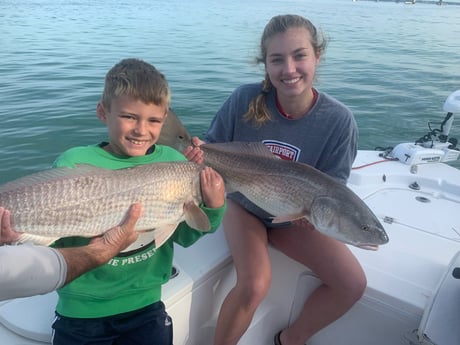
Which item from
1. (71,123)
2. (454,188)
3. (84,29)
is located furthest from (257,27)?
(454,188)

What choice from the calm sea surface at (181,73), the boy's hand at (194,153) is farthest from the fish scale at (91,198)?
the calm sea surface at (181,73)

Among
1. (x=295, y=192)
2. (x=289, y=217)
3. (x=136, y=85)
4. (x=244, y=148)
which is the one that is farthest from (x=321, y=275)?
(x=136, y=85)

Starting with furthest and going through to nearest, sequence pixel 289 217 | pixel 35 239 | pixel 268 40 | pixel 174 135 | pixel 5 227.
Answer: pixel 268 40 < pixel 174 135 < pixel 289 217 < pixel 35 239 < pixel 5 227

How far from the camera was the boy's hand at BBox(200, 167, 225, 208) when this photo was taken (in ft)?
8.24

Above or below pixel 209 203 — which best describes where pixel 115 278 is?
below

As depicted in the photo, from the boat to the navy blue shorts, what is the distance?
5.7 inches

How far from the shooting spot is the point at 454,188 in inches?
169

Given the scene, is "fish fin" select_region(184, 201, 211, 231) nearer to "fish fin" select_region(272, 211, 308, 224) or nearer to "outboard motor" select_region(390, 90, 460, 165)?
"fish fin" select_region(272, 211, 308, 224)

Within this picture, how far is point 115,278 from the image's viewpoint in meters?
2.29

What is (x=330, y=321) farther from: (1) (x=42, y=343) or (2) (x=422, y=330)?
(1) (x=42, y=343)

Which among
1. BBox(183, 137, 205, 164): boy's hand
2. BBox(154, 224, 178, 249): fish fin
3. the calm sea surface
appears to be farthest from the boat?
the calm sea surface

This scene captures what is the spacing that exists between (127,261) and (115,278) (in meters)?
0.11

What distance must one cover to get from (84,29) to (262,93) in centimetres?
2016

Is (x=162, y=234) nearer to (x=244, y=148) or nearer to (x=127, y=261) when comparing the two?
(x=127, y=261)
